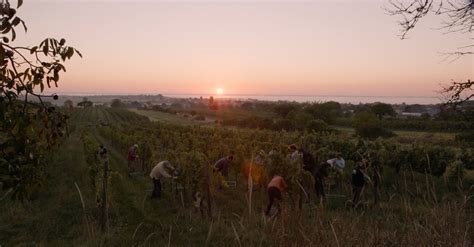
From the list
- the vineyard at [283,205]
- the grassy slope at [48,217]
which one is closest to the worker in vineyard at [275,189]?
the vineyard at [283,205]

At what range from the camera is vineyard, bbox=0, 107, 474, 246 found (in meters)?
2.96

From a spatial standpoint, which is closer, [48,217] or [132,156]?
[48,217]

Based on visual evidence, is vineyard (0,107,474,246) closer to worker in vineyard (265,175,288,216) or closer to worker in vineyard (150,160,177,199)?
worker in vineyard (265,175,288,216)

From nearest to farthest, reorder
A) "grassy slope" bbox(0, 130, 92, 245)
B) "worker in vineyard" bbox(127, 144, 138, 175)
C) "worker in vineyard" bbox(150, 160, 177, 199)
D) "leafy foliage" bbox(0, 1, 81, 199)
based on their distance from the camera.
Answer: "leafy foliage" bbox(0, 1, 81, 199), "grassy slope" bbox(0, 130, 92, 245), "worker in vineyard" bbox(150, 160, 177, 199), "worker in vineyard" bbox(127, 144, 138, 175)

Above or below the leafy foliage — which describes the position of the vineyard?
below

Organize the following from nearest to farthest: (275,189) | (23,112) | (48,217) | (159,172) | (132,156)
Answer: (23,112), (275,189), (48,217), (159,172), (132,156)

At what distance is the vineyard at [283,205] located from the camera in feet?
9.72

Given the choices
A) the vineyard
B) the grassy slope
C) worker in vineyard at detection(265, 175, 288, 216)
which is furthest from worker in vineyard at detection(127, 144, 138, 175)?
worker in vineyard at detection(265, 175, 288, 216)

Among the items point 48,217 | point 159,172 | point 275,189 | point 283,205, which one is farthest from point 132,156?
point 283,205

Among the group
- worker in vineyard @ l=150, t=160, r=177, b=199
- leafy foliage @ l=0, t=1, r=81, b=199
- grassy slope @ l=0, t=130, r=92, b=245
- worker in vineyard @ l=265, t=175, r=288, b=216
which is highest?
leafy foliage @ l=0, t=1, r=81, b=199

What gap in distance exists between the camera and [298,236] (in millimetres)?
2812

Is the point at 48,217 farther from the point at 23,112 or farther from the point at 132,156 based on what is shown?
the point at 23,112

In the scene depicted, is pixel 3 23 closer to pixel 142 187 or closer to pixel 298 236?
pixel 298 236

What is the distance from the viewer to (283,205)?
306cm
